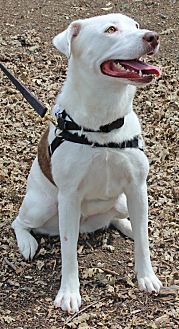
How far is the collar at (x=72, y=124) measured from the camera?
148 inches

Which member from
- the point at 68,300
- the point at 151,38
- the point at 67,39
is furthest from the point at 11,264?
the point at 151,38

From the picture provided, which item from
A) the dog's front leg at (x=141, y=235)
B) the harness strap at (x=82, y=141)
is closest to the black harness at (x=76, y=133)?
the harness strap at (x=82, y=141)

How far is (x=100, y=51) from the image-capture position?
3.49m

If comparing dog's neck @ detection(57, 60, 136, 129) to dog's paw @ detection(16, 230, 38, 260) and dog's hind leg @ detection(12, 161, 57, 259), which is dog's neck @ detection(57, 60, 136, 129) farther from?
dog's paw @ detection(16, 230, 38, 260)

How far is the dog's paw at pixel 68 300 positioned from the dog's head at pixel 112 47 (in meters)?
1.24

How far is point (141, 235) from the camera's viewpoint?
159 inches

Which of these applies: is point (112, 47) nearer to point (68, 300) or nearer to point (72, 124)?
point (72, 124)

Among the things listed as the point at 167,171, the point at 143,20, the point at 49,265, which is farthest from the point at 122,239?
the point at 143,20

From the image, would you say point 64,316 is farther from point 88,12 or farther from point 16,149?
point 88,12

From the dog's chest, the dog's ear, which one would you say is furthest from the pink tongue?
the dog's chest

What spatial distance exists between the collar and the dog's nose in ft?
1.76

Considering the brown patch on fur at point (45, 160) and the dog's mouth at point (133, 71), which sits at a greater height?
the dog's mouth at point (133, 71)

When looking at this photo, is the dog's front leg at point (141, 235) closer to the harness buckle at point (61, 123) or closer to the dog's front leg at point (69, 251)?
the dog's front leg at point (69, 251)

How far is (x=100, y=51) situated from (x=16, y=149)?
2148 mm
